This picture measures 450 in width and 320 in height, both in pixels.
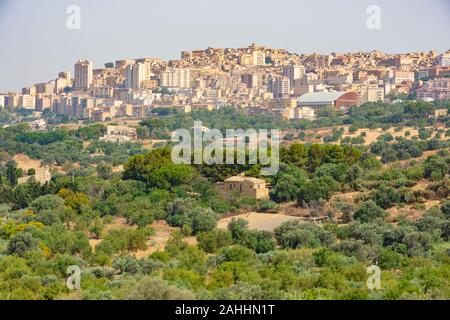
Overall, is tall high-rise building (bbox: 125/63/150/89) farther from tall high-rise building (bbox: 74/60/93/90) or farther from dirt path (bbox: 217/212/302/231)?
dirt path (bbox: 217/212/302/231)

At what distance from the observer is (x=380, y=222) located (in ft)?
58.1

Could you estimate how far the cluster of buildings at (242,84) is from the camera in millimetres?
66562

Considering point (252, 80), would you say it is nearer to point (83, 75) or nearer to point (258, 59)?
point (258, 59)

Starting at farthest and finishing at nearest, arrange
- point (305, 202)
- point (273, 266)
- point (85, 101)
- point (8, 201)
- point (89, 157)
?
1. point (85, 101)
2. point (89, 157)
3. point (8, 201)
4. point (305, 202)
5. point (273, 266)

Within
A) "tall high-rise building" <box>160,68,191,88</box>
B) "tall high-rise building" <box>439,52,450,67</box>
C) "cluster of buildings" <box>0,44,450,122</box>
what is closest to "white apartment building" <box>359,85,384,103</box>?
"cluster of buildings" <box>0,44,450,122</box>

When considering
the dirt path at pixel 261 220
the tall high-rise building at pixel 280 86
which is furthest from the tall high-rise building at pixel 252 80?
the dirt path at pixel 261 220

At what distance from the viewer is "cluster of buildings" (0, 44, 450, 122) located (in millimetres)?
66562

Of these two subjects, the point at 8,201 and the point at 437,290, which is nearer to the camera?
the point at 437,290

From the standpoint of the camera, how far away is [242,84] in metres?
84.3

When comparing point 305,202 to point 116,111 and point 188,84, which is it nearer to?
point 116,111

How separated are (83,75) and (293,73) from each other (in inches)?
718

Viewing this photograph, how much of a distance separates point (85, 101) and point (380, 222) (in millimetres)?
58935
